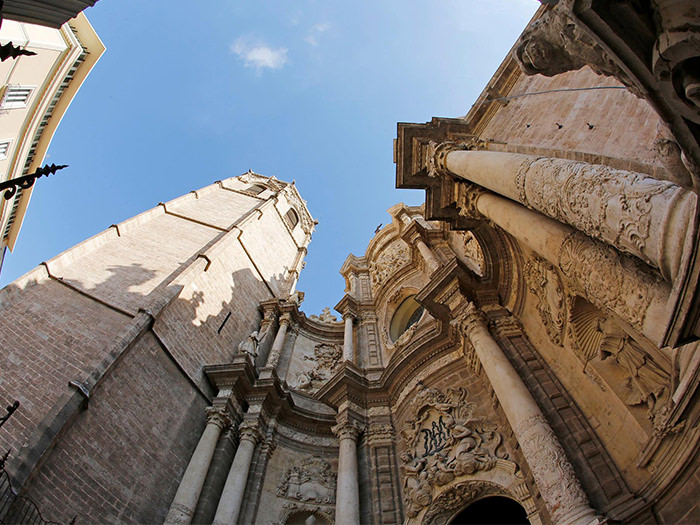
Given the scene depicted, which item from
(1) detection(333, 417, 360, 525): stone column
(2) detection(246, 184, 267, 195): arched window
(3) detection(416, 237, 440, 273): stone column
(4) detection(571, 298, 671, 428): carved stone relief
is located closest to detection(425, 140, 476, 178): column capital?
(3) detection(416, 237, 440, 273): stone column

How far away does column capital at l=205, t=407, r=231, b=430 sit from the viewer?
10305 mm

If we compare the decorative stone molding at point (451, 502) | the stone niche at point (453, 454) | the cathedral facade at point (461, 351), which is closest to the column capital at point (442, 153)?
the cathedral facade at point (461, 351)

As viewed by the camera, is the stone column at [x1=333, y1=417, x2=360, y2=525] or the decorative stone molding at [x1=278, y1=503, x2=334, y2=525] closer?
the stone column at [x1=333, y1=417, x2=360, y2=525]

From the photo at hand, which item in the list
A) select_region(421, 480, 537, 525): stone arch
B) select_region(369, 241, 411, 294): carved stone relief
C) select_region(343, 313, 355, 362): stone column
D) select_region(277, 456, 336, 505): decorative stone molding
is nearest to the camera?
select_region(421, 480, 537, 525): stone arch

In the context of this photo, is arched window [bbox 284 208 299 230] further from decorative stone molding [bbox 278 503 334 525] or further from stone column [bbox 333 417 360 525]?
decorative stone molding [bbox 278 503 334 525]

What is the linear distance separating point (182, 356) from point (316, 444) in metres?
4.37

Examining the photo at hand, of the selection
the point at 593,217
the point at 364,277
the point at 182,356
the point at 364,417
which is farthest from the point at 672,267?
the point at 364,277

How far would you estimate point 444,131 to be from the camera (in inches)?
486

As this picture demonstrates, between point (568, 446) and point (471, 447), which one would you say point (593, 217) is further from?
point (471, 447)

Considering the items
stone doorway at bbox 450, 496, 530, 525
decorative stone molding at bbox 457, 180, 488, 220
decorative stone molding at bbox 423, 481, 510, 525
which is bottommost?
decorative stone molding at bbox 423, 481, 510, 525

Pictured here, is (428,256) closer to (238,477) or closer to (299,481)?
(299,481)

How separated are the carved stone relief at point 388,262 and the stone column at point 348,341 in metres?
1.98

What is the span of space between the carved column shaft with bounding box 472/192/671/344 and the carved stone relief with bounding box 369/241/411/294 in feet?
32.3

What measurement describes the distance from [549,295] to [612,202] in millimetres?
4592
